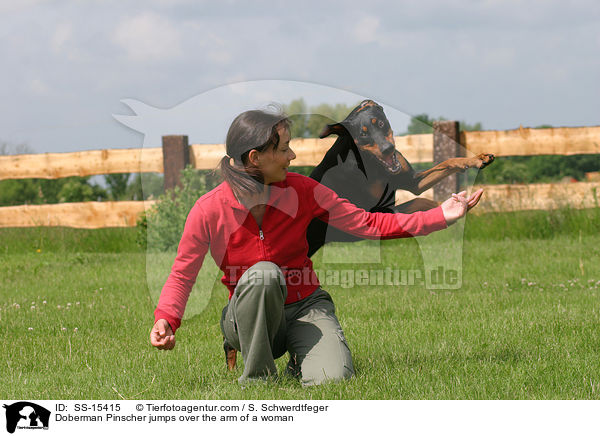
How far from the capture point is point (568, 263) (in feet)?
26.4

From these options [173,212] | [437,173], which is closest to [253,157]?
[437,173]

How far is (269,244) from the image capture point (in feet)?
12.5

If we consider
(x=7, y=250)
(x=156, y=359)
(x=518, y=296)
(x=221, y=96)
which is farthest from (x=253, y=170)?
(x=7, y=250)

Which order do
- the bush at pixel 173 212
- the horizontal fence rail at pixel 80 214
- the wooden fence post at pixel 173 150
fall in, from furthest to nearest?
the horizontal fence rail at pixel 80 214 < the bush at pixel 173 212 < the wooden fence post at pixel 173 150

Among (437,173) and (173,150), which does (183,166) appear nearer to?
(173,150)

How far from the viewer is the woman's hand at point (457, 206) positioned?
142 inches

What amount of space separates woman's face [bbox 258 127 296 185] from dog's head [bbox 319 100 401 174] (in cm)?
22

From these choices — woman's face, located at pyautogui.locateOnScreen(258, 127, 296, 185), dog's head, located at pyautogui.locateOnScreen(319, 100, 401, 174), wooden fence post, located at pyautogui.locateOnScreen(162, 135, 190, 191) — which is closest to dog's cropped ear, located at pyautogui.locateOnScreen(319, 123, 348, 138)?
dog's head, located at pyautogui.locateOnScreen(319, 100, 401, 174)

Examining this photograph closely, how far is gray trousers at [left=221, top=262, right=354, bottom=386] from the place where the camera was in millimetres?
3598
